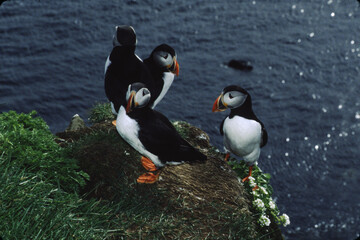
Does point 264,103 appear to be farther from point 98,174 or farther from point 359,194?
point 98,174

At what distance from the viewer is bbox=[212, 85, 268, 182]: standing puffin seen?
709 centimetres

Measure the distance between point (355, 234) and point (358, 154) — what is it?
345cm

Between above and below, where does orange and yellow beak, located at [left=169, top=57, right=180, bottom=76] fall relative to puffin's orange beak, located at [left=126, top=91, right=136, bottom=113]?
below

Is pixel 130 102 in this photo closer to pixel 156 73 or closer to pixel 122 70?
pixel 122 70

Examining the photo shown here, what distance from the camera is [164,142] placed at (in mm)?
6168

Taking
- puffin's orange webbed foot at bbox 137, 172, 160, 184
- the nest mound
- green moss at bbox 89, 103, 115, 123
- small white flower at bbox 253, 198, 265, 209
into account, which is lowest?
green moss at bbox 89, 103, 115, 123

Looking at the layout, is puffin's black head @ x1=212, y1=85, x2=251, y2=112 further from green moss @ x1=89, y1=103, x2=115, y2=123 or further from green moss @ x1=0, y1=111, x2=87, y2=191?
green moss @ x1=89, y1=103, x2=115, y2=123

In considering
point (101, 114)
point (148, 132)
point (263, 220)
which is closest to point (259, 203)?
point (263, 220)

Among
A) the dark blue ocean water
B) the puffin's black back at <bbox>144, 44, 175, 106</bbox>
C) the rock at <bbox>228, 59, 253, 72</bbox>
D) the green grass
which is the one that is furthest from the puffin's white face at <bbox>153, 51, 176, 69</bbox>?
the rock at <bbox>228, 59, 253, 72</bbox>

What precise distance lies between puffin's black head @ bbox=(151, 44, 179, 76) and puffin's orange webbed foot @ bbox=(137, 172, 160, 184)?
2.07 metres

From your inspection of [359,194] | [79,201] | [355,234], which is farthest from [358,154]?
[79,201]

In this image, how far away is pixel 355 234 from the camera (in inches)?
593

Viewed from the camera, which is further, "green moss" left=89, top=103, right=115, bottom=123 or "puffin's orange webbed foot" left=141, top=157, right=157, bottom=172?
"green moss" left=89, top=103, right=115, bottom=123

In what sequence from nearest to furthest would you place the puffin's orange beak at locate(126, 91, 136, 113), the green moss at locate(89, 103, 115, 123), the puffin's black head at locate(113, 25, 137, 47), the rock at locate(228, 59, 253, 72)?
1. the puffin's orange beak at locate(126, 91, 136, 113)
2. the puffin's black head at locate(113, 25, 137, 47)
3. the green moss at locate(89, 103, 115, 123)
4. the rock at locate(228, 59, 253, 72)
